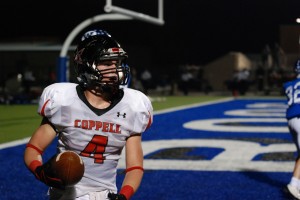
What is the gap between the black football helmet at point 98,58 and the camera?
10.1 feet

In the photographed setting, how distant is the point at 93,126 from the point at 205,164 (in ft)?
16.4

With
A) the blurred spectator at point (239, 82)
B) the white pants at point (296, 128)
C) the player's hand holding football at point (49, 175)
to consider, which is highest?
the player's hand holding football at point (49, 175)

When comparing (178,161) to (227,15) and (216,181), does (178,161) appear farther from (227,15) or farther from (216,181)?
(227,15)

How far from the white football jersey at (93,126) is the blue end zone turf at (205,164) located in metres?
2.80

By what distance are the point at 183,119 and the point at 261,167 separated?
7.42 meters

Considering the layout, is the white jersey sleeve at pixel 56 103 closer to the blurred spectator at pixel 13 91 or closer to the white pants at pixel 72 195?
the white pants at pixel 72 195

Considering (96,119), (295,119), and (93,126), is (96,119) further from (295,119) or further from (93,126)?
(295,119)

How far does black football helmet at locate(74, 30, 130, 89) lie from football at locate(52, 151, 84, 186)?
429 mm

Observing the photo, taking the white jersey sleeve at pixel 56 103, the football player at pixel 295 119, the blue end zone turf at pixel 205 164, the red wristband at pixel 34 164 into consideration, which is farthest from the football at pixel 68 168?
the football player at pixel 295 119

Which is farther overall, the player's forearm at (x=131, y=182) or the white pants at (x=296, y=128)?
the white pants at (x=296, y=128)

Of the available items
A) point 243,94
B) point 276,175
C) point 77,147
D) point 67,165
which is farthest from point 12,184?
point 243,94

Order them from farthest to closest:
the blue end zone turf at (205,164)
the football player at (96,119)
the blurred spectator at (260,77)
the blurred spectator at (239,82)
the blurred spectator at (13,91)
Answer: the blurred spectator at (260,77) → the blurred spectator at (239,82) → the blurred spectator at (13,91) → the blue end zone turf at (205,164) → the football player at (96,119)

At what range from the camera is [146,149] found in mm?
9461

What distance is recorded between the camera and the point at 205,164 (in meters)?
8.02
